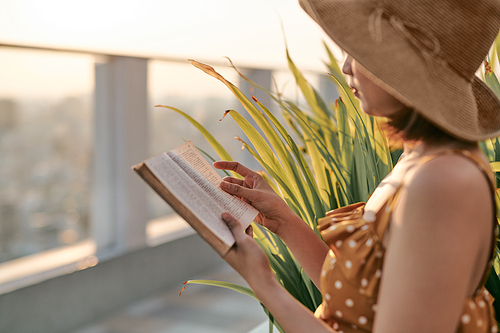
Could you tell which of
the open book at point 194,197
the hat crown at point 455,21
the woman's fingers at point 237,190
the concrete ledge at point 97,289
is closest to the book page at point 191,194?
the open book at point 194,197

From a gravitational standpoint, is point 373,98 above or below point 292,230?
above

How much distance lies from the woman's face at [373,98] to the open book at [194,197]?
0.87 ft

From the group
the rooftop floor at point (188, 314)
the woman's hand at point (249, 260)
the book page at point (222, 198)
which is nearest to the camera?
the woman's hand at point (249, 260)

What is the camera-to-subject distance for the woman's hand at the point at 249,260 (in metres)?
0.58

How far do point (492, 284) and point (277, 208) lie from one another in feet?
1.58

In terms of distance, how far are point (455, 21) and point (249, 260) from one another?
40cm

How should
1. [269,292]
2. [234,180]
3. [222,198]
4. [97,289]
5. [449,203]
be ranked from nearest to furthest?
[449,203], [269,292], [222,198], [234,180], [97,289]

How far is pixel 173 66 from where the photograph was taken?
3.17m

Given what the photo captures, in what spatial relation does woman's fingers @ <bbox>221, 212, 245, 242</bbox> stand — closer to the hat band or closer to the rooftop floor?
the hat band

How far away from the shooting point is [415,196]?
49 cm

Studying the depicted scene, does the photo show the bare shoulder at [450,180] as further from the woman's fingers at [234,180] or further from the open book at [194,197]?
the woman's fingers at [234,180]

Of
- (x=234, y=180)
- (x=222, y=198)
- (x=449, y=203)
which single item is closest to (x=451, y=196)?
(x=449, y=203)

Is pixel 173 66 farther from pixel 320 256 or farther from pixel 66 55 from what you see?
pixel 320 256

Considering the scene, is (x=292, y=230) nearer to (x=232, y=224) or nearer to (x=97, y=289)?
(x=232, y=224)
